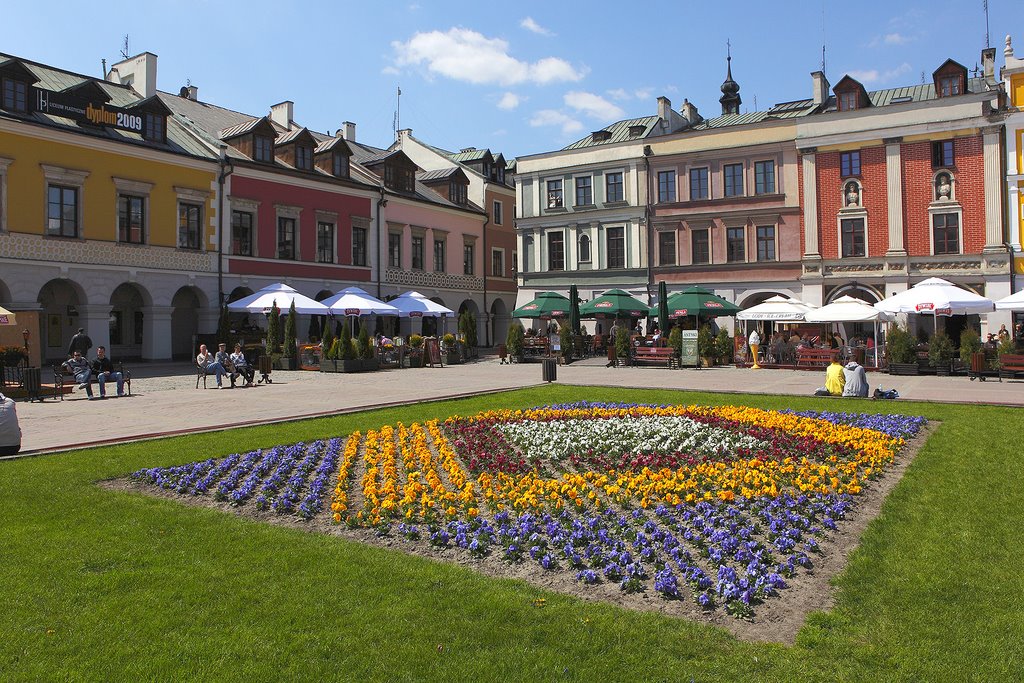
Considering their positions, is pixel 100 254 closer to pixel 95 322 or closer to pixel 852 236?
pixel 95 322

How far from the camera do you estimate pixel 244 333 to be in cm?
3159

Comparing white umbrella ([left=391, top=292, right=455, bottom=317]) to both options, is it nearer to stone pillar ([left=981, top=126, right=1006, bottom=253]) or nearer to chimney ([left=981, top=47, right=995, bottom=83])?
stone pillar ([left=981, top=126, right=1006, bottom=253])

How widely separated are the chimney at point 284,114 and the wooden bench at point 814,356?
30.1 meters

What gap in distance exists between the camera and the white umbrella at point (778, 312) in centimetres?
2841

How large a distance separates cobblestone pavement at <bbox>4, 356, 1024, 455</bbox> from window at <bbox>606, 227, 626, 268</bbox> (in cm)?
1722

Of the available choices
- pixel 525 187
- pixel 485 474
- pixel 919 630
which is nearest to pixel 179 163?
pixel 525 187

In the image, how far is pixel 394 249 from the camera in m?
42.8

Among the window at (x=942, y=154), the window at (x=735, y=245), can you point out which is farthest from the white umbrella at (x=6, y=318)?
the window at (x=942, y=154)

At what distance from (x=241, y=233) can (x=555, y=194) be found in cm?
2069

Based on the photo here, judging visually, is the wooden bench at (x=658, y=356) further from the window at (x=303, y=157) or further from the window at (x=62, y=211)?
the window at (x=62, y=211)

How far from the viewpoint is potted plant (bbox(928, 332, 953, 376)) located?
22969 mm

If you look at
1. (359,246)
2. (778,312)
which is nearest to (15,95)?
(359,246)

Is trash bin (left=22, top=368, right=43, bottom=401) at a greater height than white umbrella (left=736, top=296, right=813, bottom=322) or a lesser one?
lesser

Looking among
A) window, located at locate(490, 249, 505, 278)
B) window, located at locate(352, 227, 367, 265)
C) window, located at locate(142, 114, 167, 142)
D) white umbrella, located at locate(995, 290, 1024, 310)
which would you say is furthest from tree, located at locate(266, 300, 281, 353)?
white umbrella, located at locate(995, 290, 1024, 310)
